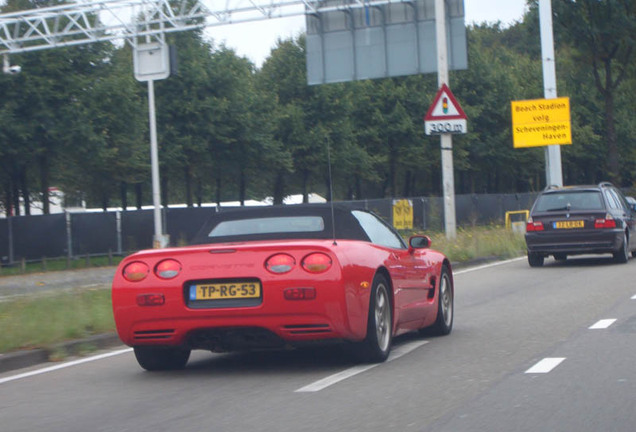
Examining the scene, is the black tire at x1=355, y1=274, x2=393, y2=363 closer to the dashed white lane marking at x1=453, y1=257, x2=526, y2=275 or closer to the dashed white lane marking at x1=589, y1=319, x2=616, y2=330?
the dashed white lane marking at x1=589, y1=319, x2=616, y2=330

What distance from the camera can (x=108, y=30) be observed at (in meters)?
32.0

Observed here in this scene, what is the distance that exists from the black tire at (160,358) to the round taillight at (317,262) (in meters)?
1.37

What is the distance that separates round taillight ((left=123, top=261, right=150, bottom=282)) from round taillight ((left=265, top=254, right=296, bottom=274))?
3.12 feet

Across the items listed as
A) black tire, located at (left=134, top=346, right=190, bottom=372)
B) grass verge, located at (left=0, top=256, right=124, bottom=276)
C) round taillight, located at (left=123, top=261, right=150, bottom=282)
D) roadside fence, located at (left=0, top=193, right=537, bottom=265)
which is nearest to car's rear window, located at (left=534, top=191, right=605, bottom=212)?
roadside fence, located at (left=0, top=193, right=537, bottom=265)

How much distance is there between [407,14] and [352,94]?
30983 mm

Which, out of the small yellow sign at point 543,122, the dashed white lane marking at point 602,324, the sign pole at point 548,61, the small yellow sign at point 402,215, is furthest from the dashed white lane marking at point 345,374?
the small yellow sign at point 543,122

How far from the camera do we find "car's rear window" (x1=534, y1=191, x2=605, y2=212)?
832 inches

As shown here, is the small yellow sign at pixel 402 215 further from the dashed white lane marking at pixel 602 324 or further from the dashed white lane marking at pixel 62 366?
the dashed white lane marking at pixel 62 366

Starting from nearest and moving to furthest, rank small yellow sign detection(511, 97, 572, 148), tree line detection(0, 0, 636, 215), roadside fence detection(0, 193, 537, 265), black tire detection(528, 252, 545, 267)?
black tire detection(528, 252, 545, 267), small yellow sign detection(511, 97, 572, 148), roadside fence detection(0, 193, 537, 265), tree line detection(0, 0, 636, 215)

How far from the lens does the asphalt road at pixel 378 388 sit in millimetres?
6340

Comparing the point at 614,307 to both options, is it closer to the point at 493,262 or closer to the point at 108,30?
the point at 493,262

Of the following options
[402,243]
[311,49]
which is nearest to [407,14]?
[311,49]

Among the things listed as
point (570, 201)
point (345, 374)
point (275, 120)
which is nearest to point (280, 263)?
point (345, 374)

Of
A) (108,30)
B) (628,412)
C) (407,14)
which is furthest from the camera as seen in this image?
(108,30)
